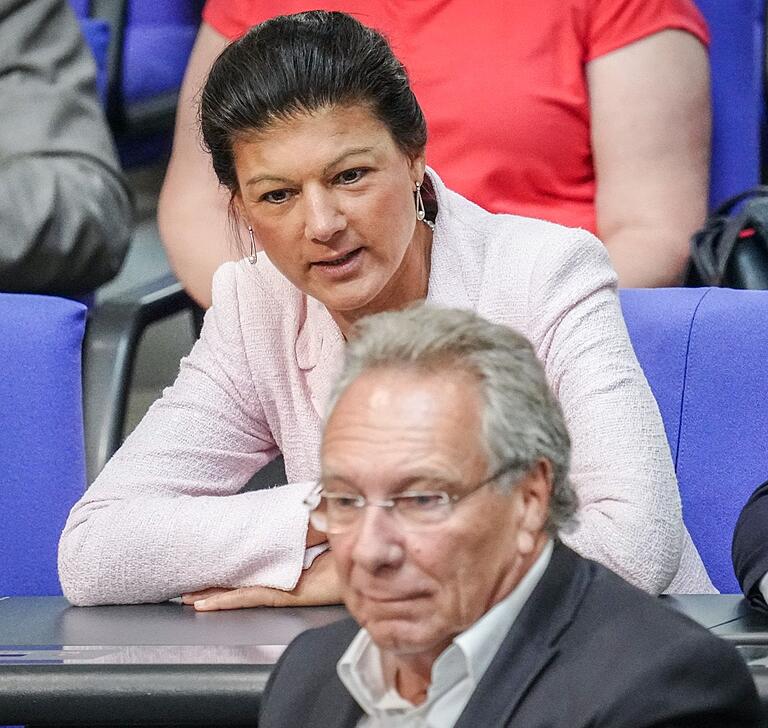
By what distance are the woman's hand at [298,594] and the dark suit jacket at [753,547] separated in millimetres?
424

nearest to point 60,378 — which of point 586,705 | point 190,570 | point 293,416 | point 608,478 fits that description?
point 293,416

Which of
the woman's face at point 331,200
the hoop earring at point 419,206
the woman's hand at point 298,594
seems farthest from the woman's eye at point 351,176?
the woman's hand at point 298,594

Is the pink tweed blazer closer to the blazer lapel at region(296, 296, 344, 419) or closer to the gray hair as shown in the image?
the blazer lapel at region(296, 296, 344, 419)

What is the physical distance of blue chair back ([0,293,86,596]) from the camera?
6.96ft

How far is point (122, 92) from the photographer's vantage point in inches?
129

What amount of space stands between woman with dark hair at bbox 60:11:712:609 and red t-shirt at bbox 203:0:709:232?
20.8 inches

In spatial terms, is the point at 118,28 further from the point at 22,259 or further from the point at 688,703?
the point at 688,703

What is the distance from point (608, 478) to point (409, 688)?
0.56 meters

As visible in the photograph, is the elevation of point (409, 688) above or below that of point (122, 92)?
above

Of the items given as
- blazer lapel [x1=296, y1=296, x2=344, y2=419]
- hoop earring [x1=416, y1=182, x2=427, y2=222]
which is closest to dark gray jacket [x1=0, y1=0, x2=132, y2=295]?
blazer lapel [x1=296, y1=296, x2=344, y2=419]

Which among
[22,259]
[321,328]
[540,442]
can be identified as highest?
[540,442]

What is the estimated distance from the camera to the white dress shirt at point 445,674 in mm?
1146

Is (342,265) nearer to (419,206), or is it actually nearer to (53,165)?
(419,206)

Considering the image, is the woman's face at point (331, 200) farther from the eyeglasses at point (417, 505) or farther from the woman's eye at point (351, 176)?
the eyeglasses at point (417, 505)
